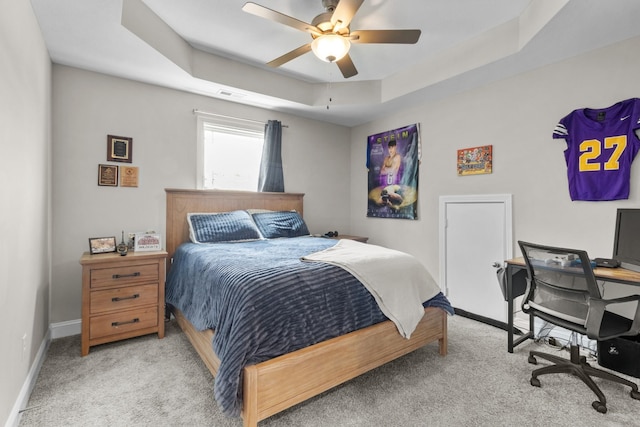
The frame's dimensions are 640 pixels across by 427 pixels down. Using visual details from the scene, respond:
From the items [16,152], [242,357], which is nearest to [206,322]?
[242,357]

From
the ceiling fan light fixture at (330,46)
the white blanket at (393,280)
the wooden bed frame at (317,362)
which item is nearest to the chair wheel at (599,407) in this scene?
the wooden bed frame at (317,362)

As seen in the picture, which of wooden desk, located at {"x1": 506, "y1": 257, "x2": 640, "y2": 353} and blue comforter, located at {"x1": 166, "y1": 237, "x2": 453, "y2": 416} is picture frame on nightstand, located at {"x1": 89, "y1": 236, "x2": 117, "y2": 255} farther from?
wooden desk, located at {"x1": 506, "y1": 257, "x2": 640, "y2": 353}

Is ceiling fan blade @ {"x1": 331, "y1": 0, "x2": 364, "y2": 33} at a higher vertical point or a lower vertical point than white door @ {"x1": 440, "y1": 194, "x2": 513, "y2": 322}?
higher

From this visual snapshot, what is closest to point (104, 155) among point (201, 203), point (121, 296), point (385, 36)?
point (201, 203)

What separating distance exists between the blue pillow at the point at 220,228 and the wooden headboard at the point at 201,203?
0.48 feet

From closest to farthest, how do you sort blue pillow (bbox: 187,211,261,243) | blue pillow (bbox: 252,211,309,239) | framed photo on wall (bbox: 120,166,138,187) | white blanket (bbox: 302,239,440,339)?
white blanket (bbox: 302,239,440,339) < framed photo on wall (bbox: 120,166,138,187) < blue pillow (bbox: 187,211,261,243) < blue pillow (bbox: 252,211,309,239)

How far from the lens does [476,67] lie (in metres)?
2.71

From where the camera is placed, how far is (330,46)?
6.55ft

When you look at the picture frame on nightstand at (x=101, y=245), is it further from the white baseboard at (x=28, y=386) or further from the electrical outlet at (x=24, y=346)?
the electrical outlet at (x=24, y=346)

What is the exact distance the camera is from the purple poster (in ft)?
12.4

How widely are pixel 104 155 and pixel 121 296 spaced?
135cm

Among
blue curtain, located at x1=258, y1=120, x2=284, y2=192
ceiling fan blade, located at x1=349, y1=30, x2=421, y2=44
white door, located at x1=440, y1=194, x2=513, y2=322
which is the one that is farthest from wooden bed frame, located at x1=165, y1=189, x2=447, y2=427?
ceiling fan blade, located at x1=349, y1=30, x2=421, y2=44

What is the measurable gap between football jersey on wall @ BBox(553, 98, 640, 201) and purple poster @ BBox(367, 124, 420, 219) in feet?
4.94

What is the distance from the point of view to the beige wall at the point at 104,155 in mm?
2660
